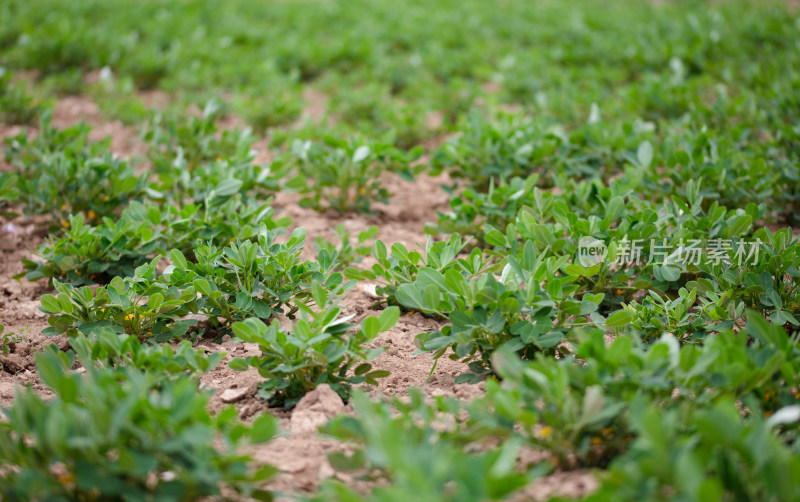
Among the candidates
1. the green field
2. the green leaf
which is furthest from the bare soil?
the green leaf

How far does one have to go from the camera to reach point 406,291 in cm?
213

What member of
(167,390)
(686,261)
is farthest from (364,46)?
(167,390)

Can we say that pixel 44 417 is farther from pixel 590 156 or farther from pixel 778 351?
pixel 590 156

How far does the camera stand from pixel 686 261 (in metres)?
2.49

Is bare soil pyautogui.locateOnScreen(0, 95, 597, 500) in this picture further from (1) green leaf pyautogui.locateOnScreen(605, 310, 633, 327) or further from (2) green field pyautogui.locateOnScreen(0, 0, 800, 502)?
(1) green leaf pyautogui.locateOnScreen(605, 310, 633, 327)

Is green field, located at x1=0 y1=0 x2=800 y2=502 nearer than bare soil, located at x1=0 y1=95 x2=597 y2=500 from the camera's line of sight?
Yes

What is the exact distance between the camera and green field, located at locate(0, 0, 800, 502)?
1434 mm

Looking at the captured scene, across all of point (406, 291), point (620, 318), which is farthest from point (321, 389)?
point (620, 318)

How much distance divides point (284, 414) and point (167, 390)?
54 cm

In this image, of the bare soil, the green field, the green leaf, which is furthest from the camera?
the green leaf

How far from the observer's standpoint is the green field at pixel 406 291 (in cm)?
143

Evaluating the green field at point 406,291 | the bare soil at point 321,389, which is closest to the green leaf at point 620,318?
the green field at point 406,291

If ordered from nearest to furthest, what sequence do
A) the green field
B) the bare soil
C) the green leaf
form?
the green field → the bare soil → the green leaf

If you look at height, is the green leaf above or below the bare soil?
above
